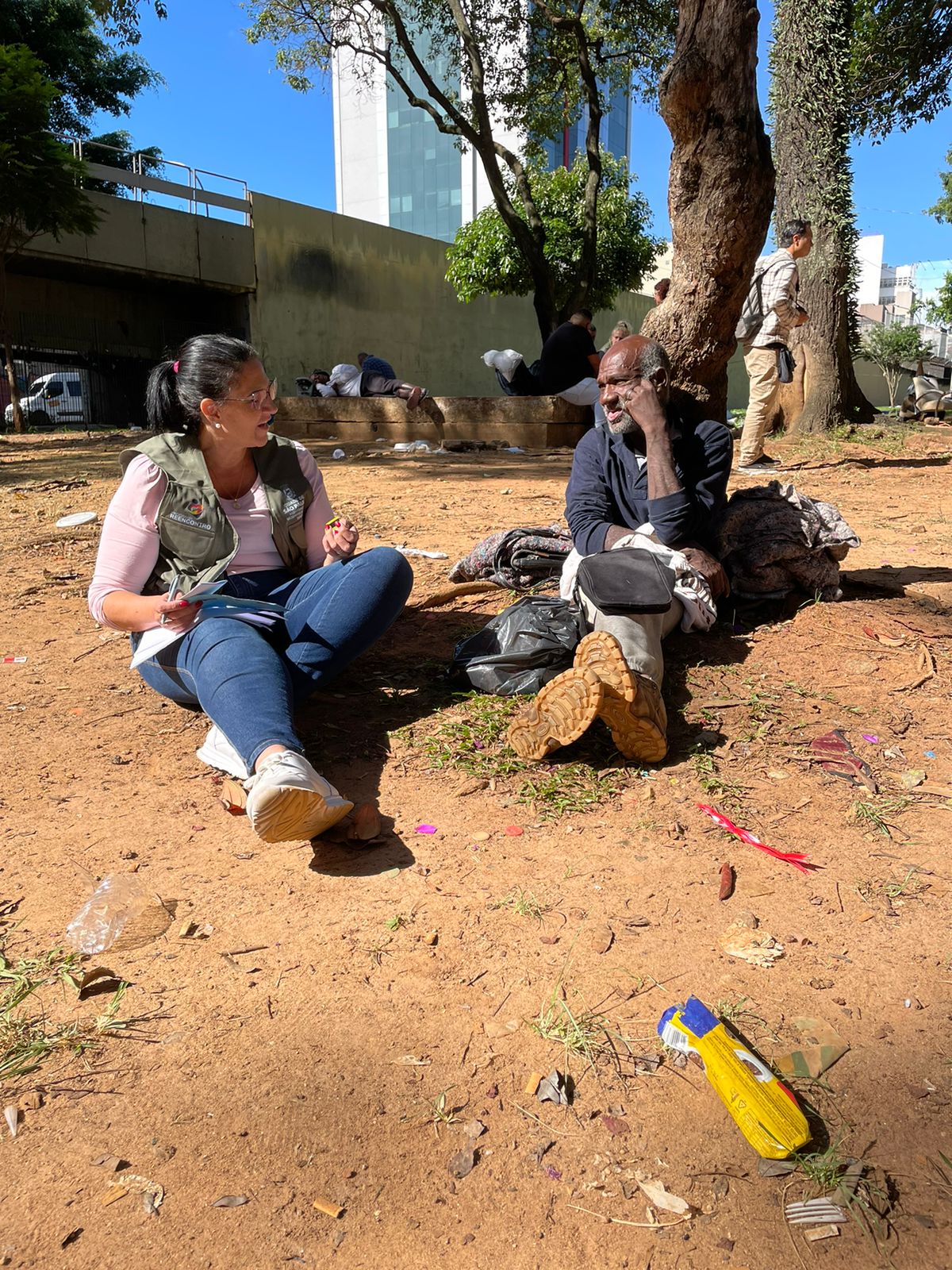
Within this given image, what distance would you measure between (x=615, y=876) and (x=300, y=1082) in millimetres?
903

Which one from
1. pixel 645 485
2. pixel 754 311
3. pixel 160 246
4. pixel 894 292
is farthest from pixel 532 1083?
pixel 894 292

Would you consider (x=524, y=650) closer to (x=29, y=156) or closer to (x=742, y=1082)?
(x=742, y=1082)

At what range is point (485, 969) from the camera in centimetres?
193

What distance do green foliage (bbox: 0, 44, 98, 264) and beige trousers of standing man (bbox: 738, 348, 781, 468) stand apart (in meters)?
9.85

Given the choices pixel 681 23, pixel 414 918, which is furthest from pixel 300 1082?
pixel 681 23

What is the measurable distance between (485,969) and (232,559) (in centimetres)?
157

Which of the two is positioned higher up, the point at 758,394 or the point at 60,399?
the point at 60,399

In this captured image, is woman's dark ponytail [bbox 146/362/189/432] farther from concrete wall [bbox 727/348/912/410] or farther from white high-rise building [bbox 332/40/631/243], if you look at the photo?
white high-rise building [bbox 332/40/631/243]

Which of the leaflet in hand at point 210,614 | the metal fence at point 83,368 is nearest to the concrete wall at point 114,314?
the metal fence at point 83,368

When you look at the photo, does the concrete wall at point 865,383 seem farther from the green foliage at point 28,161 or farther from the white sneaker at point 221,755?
the white sneaker at point 221,755

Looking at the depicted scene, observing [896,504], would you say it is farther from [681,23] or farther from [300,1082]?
[300,1082]

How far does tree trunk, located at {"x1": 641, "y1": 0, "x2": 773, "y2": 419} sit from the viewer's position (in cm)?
362

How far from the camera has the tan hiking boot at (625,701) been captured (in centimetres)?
251

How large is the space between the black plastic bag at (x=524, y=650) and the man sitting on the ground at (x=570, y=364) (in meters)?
6.78
